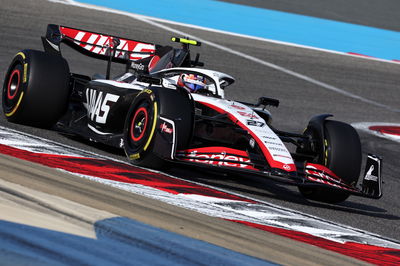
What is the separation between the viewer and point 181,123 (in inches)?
283

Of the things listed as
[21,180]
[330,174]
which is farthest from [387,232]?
[21,180]

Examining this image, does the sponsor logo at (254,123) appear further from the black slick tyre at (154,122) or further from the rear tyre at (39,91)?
the rear tyre at (39,91)

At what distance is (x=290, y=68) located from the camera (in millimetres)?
18031

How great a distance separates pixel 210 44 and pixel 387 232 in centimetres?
1209

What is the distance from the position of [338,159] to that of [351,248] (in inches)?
88.6

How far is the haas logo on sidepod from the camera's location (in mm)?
8312

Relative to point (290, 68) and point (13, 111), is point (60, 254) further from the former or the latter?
point (290, 68)

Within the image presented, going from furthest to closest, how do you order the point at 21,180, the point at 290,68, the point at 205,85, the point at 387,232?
1. the point at 290,68
2. the point at 205,85
3. the point at 387,232
4. the point at 21,180

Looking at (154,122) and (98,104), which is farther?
(98,104)

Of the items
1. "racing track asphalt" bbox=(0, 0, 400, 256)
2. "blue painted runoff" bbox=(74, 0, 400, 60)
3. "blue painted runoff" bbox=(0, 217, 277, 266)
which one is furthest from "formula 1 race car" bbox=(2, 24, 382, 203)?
"blue painted runoff" bbox=(74, 0, 400, 60)

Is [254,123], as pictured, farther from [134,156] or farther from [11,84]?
[11,84]

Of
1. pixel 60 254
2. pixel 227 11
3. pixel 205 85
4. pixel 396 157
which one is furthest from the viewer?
pixel 227 11

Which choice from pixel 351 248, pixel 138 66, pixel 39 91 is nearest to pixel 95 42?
pixel 138 66

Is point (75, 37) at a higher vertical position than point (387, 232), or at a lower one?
higher
